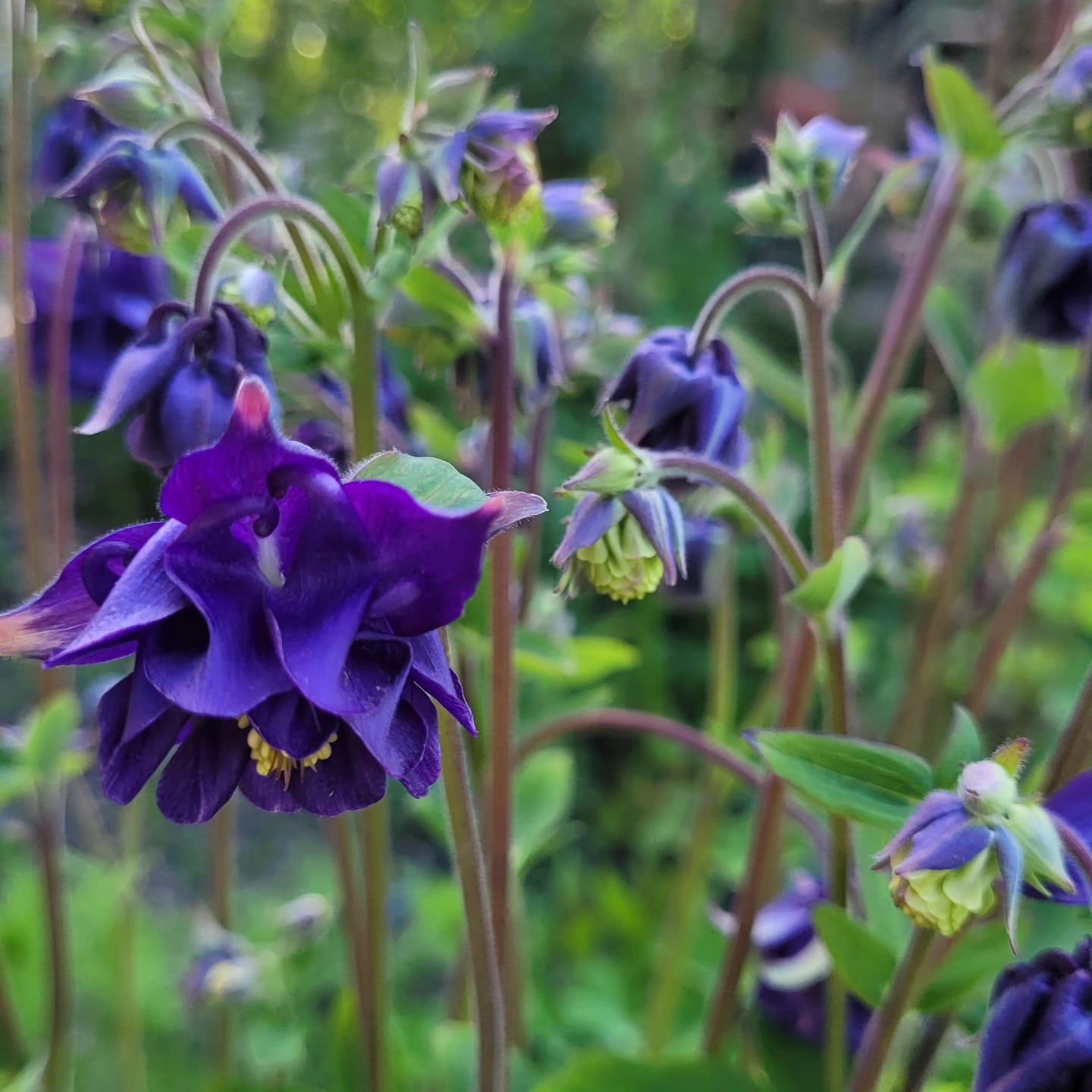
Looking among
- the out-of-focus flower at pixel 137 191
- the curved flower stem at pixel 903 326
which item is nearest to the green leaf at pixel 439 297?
the out-of-focus flower at pixel 137 191

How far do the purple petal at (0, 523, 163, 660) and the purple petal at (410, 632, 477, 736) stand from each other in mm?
101

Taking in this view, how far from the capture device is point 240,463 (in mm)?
344

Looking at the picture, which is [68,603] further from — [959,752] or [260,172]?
[959,752]

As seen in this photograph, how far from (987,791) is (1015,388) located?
53 centimetres

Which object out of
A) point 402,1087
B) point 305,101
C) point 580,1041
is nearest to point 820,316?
point 402,1087

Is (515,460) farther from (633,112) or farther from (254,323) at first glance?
(633,112)

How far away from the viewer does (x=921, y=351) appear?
251 centimetres

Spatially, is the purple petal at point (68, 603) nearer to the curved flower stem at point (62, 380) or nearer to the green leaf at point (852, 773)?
the green leaf at point (852, 773)

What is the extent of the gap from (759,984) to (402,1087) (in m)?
0.28

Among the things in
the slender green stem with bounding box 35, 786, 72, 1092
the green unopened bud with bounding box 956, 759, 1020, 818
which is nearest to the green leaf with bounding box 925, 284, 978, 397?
the green unopened bud with bounding box 956, 759, 1020, 818

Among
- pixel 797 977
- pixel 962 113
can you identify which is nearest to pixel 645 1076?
pixel 797 977

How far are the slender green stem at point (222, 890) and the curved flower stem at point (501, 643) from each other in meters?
0.35

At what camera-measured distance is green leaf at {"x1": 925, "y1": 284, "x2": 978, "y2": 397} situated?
2.89 ft

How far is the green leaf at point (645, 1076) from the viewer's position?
1.88ft
